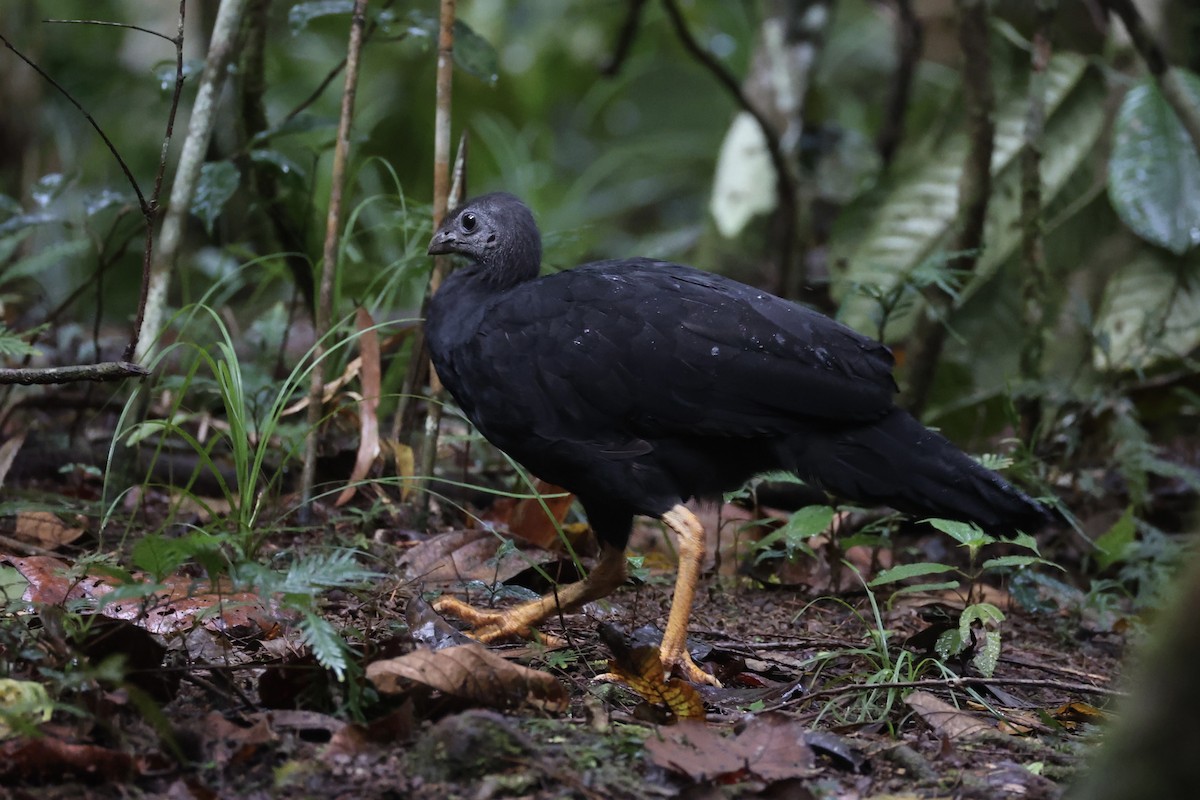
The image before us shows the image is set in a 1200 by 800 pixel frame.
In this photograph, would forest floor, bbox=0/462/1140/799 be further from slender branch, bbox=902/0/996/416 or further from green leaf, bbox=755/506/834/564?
slender branch, bbox=902/0/996/416

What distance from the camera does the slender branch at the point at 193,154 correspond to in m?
3.85

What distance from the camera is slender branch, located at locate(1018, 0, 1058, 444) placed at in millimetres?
4758

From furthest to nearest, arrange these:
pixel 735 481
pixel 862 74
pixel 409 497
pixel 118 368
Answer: pixel 862 74 < pixel 409 497 < pixel 735 481 < pixel 118 368

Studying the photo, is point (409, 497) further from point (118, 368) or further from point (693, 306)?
point (118, 368)

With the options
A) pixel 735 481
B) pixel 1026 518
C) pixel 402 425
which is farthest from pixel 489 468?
pixel 1026 518

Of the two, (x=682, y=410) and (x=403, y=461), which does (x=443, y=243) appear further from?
(x=682, y=410)

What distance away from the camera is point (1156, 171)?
17.7ft

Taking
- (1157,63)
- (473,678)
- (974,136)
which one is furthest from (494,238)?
(1157,63)

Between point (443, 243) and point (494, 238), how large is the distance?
176mm

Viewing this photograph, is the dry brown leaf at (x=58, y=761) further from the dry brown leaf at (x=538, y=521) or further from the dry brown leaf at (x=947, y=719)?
the dry brown leaf at (x=538, y=521)

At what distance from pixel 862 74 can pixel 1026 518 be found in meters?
8.14

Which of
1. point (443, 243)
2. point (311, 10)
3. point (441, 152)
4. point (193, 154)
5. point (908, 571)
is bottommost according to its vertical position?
point (908, 571)

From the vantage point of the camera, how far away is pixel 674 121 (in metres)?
10.9

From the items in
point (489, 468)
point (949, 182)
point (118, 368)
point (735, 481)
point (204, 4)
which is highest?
point (204, 4)
